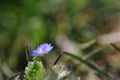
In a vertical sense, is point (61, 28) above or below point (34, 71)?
below

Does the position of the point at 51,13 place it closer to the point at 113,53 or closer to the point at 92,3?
the point at 92,3

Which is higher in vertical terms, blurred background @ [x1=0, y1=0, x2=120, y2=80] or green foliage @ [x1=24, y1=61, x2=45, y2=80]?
green foliage @ [x1=24, y1=61, x2=45, y2=80]

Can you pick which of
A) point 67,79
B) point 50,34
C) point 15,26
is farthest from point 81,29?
point 67,79

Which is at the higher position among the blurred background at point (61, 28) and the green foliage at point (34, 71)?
the green foliage at point (34, 71)

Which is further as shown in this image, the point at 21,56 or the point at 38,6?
the point at 38,6

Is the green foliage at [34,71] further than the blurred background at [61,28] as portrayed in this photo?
No

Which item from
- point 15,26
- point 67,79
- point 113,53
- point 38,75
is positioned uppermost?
point 38,75

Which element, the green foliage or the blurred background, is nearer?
the green foliage

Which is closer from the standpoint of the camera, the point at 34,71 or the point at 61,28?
the point at 34,71
